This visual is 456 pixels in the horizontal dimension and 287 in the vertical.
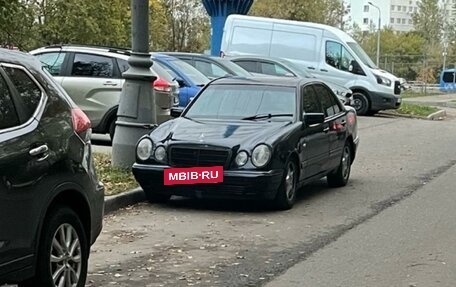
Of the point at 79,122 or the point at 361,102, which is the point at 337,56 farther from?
the point at 79,122

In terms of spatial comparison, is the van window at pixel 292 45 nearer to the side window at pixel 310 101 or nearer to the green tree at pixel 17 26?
the green tree at pixel 17 26

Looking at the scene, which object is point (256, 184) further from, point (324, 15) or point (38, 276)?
point (324, 15)

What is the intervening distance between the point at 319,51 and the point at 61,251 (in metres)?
20.8

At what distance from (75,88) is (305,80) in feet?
16.1

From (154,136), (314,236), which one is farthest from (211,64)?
(314,236)

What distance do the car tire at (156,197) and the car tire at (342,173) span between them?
2.69 m

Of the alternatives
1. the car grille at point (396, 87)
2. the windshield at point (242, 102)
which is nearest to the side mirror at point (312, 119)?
the windshield at point (242, 102)

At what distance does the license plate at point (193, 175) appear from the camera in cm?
902

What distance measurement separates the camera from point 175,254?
7.34 metres

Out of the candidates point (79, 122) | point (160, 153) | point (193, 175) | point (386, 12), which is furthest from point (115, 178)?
point (386, 12)

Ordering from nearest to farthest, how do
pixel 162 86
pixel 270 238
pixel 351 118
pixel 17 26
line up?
pixel 270 238 → pixel 351 118 → pixel 162 86 → pixel 17 26

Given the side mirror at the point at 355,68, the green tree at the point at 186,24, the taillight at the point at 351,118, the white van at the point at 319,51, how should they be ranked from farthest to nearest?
1. the green tree at the point at 186,24
2. the side mirror at the point at 355,68
3. the white van at the point at 319,51
4. the taillight at the point at 351,118

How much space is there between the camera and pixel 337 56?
2556cm

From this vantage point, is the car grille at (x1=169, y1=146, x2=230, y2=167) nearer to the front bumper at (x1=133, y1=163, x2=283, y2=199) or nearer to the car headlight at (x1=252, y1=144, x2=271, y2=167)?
the front bumper at (x1=133, y1=163, x2=283, y2=199)
